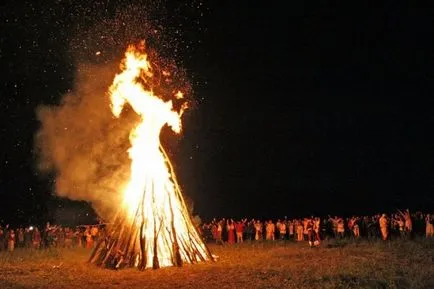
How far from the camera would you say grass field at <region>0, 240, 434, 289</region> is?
40.6ft

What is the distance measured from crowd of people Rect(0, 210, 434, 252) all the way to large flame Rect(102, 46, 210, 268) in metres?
6.50

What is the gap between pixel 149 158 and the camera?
59.6 feet

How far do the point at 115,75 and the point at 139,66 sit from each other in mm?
903

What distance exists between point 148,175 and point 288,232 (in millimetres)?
11474

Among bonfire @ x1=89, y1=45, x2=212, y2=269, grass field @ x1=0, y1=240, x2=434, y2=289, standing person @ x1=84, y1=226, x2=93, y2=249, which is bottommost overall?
grass field @ x1=0, y1=240, x2=434, y2=289

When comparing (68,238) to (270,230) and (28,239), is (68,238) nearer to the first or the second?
(28,239)

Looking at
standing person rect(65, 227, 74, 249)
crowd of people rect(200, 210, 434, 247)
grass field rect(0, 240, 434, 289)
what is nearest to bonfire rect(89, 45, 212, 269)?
grass field rect(0, 240, 434, 289)

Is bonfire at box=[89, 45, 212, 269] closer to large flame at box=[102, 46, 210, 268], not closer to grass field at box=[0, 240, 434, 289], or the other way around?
large flame at box=[102, 46, 210, 268]

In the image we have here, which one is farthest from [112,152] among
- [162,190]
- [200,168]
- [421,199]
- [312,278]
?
[200,168]

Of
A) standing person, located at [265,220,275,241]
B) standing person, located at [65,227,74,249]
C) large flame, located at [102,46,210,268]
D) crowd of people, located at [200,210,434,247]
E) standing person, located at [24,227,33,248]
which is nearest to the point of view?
large flame, located at [102,46,210,268]

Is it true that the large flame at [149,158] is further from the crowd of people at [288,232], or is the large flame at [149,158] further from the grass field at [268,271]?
the crowd of people at [288,232]

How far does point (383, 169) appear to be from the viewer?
53.8 metres

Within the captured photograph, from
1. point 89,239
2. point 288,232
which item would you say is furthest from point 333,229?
point 89,239

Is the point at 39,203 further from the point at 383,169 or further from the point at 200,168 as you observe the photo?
the point at 383,169
